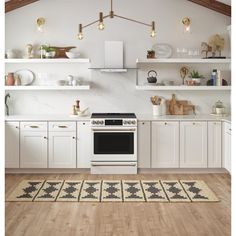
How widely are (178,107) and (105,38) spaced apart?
5.69ft

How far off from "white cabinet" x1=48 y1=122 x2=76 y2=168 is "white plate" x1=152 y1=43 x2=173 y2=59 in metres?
1.90

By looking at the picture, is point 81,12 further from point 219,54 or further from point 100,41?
point 219,54

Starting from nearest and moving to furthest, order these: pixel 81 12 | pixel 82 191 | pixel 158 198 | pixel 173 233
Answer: pixel 173 233 → pixel 158 198 → pixel 82 191 → pixel 81 12

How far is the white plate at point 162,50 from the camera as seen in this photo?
696 cm

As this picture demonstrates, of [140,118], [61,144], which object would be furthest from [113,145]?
[61,144]

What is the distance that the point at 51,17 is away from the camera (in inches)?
274

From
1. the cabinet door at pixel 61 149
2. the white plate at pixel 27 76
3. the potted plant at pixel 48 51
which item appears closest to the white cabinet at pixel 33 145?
the cabinet door at pixel 61 149

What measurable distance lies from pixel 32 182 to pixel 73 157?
2.72 ft

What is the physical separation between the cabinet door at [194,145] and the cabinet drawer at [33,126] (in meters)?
2.20

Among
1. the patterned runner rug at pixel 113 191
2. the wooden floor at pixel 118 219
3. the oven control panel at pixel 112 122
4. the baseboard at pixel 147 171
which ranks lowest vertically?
the wooden floor at pixel 118 219

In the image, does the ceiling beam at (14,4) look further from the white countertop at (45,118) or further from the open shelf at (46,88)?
the white countertop at (45,118)

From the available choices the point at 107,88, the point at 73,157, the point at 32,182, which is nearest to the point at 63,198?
the point at 32,182

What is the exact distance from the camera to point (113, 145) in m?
6.40

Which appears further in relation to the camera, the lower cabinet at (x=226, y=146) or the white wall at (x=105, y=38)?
the white wall at (x=105, y=38)
